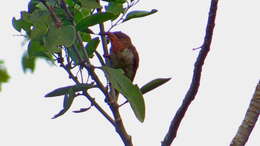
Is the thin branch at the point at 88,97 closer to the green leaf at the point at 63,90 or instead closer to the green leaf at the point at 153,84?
the green leaf at the point at 63,90

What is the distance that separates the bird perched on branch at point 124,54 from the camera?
2760mm

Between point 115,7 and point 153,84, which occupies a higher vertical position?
point 115,7

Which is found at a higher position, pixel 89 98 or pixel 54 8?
pixel 54 8

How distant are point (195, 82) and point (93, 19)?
0.45 m

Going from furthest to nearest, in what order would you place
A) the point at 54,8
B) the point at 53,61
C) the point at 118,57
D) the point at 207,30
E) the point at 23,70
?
1. the point at 23,70
2. the point at 118,57
3. the point at 53,61
4. the point at 54,8
5. the point at 207,30

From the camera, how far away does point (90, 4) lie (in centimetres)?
232

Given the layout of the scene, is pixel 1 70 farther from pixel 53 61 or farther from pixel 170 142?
pixel 170 142

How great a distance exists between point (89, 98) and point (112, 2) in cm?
47

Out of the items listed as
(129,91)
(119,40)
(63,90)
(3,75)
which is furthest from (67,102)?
(3,75)

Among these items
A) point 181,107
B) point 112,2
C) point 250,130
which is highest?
point 112,2

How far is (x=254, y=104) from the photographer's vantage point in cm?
238

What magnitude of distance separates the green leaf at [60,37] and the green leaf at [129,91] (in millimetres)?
272

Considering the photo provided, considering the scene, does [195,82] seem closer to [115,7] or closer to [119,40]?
[115,7]

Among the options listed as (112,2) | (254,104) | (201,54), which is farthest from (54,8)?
(254,104)
